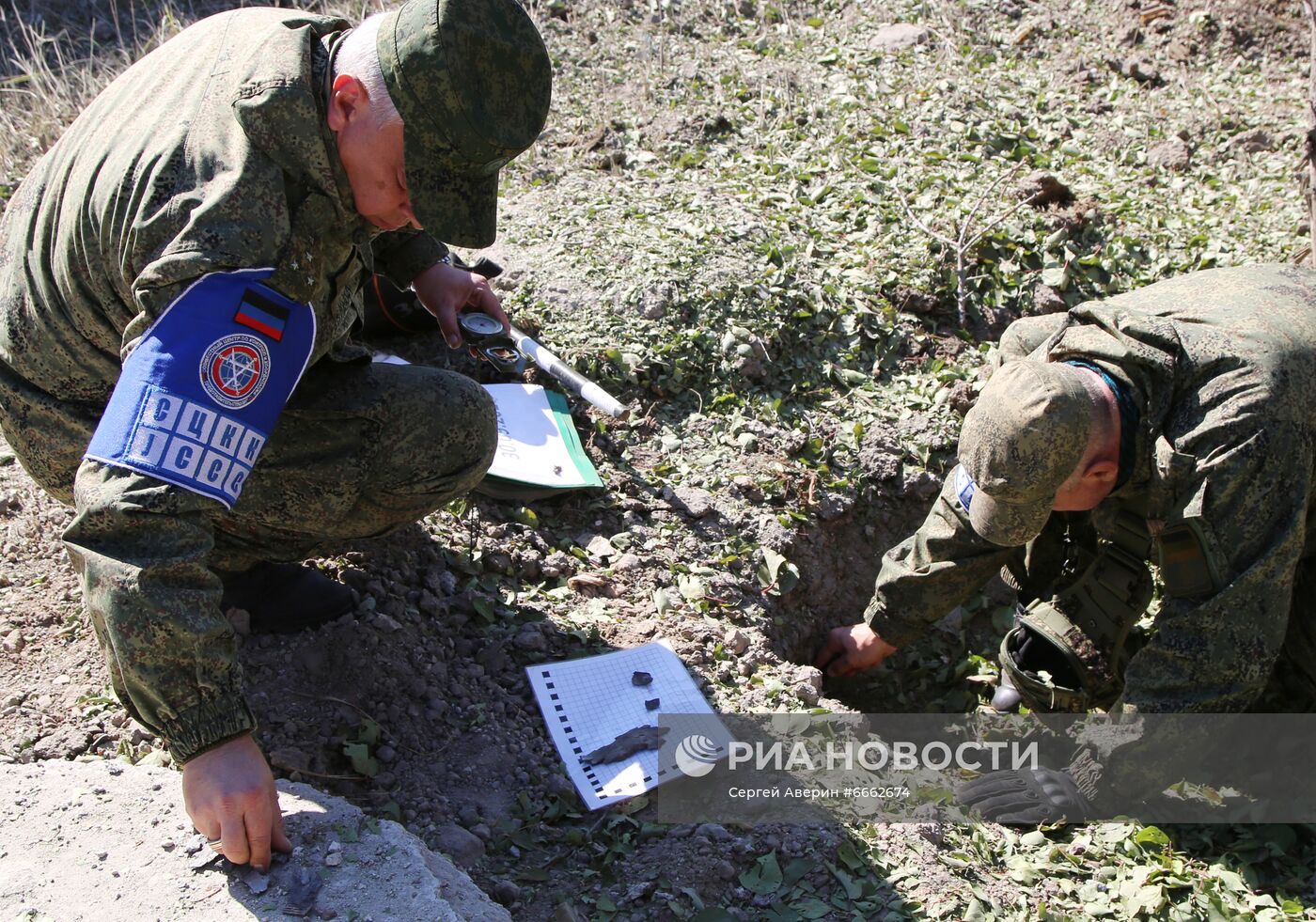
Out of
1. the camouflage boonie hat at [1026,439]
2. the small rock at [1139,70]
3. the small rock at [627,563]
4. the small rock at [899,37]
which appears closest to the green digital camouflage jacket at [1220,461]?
the camouflage boonie hat at [1026,439]

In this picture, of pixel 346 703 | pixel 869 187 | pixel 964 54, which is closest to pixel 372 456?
pixel 346 703

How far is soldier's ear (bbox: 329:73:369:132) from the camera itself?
6.58 ft

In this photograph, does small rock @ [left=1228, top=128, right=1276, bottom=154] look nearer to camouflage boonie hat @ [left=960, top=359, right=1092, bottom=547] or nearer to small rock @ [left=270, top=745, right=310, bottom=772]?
camouflage boonie hat @ [left=960, top=359, right=1092, bottom=547]

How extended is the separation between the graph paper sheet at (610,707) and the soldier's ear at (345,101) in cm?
141

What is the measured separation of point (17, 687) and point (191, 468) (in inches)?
47.3

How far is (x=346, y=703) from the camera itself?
2.58m

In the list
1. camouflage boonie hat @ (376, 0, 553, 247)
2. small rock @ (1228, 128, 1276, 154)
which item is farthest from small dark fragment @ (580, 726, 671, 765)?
small rock @ (1228, 128, 1276, 154)

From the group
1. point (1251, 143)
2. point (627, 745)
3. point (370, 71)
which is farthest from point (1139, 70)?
point (370, 71)

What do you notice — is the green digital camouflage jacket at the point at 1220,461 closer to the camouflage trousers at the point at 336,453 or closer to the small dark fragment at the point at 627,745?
the small dark fragment at the point at 627,745

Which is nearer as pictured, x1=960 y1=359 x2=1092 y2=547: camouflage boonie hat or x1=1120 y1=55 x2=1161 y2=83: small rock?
x1=960 y1=359 x2=1092 y2=547: camouflage boonie hat

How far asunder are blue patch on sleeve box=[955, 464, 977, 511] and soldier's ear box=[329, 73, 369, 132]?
1.68 m

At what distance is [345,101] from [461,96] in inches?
8.9

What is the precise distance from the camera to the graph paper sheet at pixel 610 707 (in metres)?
2.52

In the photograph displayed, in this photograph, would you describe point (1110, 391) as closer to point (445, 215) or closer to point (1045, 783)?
point (1045, 783)
